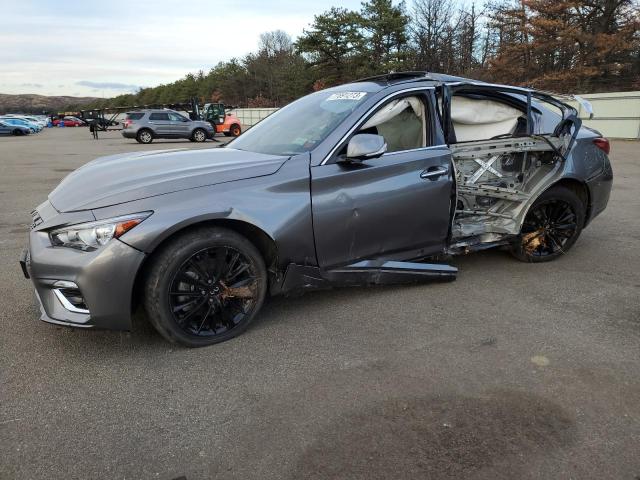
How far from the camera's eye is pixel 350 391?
2.62 meters

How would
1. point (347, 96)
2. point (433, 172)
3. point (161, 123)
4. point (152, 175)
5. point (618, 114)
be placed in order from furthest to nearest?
1. point (161, 123)
2. point (618, 114)
3. point (347, 96)
4. point (433, 172)
5. point (152, 175)

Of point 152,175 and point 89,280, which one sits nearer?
point 89,280

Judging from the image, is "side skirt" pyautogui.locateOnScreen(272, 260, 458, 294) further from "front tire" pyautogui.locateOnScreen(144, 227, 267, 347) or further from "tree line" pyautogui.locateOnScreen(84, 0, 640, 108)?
"tree line" pyautogui.locateOnScreen(84, 0, 640, 108)

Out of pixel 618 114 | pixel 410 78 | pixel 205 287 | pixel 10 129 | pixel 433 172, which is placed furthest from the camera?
pixel 10 129

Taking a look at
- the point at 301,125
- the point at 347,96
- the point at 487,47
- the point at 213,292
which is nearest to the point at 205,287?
the point at 213,292

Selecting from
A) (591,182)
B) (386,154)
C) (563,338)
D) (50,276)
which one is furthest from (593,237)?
(50,276)

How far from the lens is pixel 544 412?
2.45 m

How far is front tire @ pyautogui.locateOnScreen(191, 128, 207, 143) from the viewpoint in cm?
2533

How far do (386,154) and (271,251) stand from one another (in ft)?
3.68

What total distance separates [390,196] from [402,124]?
2.31 ft

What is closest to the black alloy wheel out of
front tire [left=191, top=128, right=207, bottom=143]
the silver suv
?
the silver suv

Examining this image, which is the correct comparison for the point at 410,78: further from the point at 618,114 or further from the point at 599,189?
Answer: the point at 618,114

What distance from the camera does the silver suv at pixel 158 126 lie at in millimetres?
24159

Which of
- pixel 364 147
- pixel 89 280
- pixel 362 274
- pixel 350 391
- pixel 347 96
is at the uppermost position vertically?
pixel 347 96
